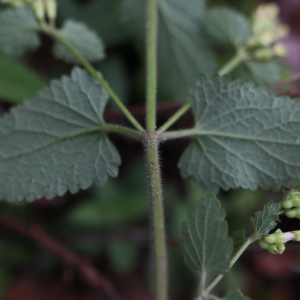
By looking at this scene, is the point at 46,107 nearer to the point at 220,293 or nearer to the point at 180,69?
the point at 180,69

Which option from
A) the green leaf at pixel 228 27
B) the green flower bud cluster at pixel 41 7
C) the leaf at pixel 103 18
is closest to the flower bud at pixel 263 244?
the green leaf at pixel 228 27

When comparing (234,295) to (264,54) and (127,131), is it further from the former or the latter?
(264,54)

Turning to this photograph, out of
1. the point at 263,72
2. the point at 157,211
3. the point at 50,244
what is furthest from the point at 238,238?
the point at 50,244

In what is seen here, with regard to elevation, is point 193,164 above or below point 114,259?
above

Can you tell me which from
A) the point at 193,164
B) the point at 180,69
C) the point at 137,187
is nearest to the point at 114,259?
the point at 137,187

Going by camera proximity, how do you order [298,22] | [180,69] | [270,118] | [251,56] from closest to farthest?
[270,118], [251,56], [180,69], [298,22]

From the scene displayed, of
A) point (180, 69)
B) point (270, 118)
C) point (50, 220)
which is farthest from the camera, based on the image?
point (50, 220)

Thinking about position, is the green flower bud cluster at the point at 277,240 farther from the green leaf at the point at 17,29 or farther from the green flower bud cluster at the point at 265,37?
the green leaf at the point at 17,29
